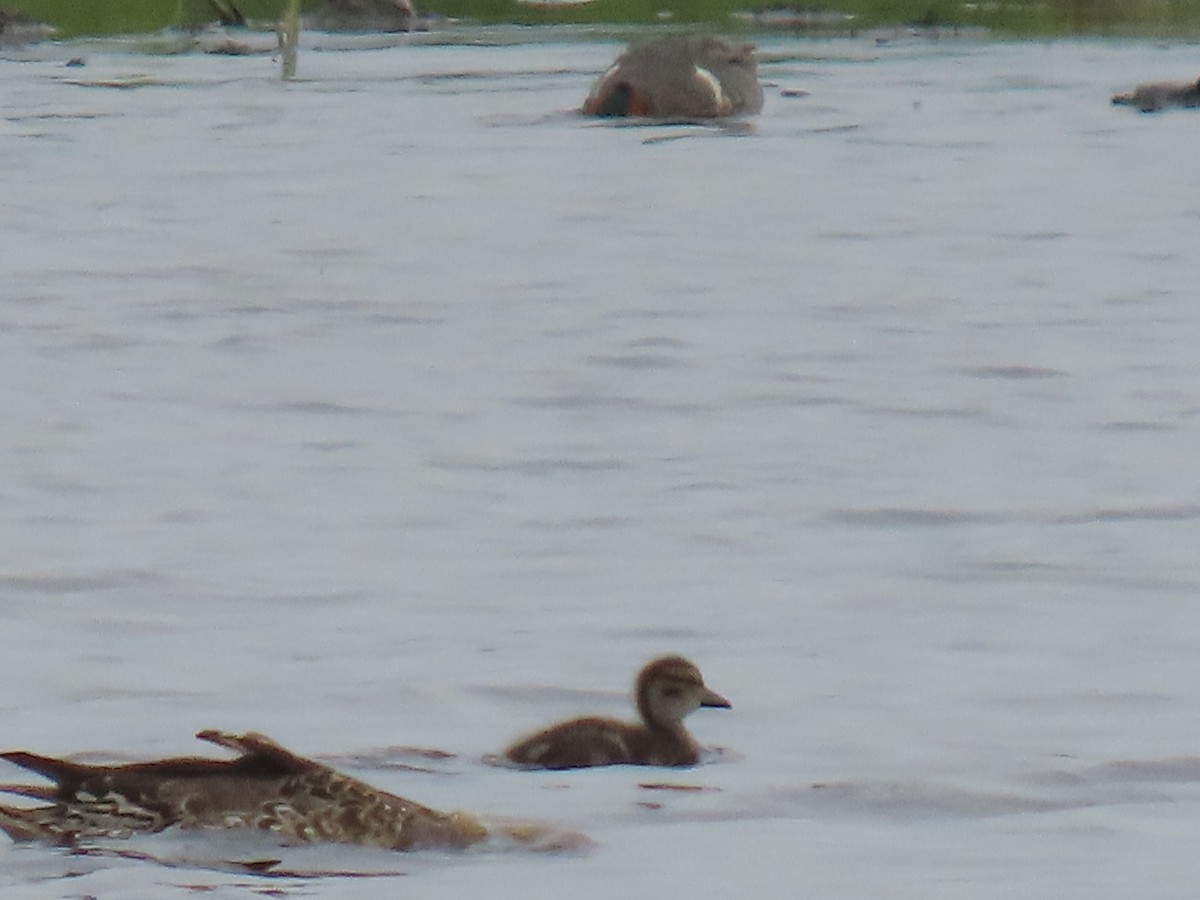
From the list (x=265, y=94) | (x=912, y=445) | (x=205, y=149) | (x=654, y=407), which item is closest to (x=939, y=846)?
(x=912, y=445)

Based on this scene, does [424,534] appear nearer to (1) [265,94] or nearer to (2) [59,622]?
(2) [59,622]

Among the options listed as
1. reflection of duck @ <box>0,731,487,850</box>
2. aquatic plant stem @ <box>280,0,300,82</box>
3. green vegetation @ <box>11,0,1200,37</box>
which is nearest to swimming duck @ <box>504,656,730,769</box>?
reflection of duck @ <box>0,731,487,850</box>

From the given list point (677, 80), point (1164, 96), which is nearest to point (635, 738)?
point (677, 80)

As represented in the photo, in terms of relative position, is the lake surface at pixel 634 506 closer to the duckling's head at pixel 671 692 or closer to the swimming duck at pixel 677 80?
the duckling's head at pixel 671 692

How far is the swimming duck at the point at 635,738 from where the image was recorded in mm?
7176

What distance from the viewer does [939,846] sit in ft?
21.3

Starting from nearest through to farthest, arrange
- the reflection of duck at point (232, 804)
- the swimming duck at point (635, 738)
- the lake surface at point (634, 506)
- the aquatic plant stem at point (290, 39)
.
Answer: the reflection of duck at point (232, 804)
the lake surface at point (634, 506)
the swimming duck at point (635, 738)
the aquatic plant stem at point (290, 39)

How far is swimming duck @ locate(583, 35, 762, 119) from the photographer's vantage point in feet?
84.5

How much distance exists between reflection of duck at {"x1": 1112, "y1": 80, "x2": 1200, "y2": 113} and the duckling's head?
18.6 metres

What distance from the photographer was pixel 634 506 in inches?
396

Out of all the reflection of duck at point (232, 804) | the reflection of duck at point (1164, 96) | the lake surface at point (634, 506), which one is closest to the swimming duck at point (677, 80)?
the reflection of duck at point (1164, 96)

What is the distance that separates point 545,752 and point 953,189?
13905 mm

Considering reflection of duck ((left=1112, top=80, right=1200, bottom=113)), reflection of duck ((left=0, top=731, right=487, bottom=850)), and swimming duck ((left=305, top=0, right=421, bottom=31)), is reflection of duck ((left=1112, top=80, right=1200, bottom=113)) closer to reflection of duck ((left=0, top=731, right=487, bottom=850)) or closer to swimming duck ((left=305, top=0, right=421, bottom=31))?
swimming duck ((left=305, top=0, right=421, bottom=31))

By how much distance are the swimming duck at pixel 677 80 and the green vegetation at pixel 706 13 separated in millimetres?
8388
